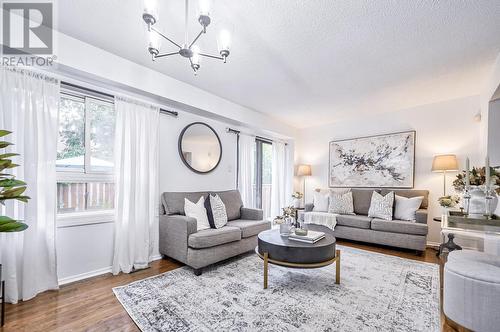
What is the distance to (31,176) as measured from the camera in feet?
6.86

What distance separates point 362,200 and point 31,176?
4.74 m

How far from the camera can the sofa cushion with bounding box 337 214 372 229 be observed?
148 inches

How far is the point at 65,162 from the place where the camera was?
247cm

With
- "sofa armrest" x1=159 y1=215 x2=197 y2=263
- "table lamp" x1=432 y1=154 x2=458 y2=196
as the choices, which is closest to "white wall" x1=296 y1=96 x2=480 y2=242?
"table lamp" x1=432 y1=154 x2=458 y2=196

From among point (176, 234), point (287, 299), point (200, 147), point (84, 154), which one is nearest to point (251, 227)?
point (176, 234)

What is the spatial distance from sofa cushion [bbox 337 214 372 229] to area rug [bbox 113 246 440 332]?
971mm

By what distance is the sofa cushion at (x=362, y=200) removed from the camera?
421 centimetres

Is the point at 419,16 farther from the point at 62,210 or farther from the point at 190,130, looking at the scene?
the point at 62,210

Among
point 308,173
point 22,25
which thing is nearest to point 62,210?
point 22,25

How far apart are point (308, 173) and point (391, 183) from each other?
1.68 m

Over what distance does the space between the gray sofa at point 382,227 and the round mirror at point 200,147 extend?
198cm

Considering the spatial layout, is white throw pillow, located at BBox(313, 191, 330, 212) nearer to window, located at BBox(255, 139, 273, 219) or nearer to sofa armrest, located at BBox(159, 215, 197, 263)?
window, located at BBox(255, 139, 273, 219)

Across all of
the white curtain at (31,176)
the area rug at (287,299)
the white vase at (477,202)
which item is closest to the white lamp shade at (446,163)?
the area rug at (287,299)

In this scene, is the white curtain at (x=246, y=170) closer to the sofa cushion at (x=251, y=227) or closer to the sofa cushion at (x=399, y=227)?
the sofa cushion at (x=251, y=227)
